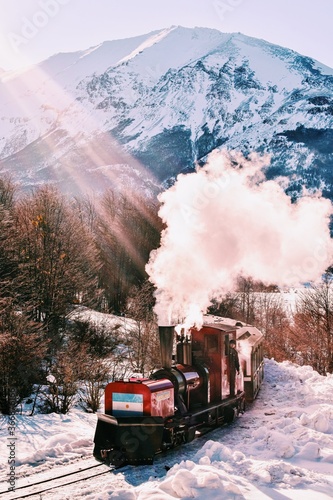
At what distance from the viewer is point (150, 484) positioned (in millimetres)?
8430

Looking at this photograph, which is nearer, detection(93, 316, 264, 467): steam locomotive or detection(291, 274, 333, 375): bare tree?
detection(93, 316, 264, 467): steam locomotive

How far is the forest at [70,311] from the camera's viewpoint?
17.4m

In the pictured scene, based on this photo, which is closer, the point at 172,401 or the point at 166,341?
the point at 172,401

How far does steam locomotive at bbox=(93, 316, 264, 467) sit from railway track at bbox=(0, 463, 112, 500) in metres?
0.44

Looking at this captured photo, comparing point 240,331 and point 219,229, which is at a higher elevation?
point 219,229

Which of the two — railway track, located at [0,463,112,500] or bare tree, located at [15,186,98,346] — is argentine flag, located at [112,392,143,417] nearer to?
railway track, located at [0,463,112,500]

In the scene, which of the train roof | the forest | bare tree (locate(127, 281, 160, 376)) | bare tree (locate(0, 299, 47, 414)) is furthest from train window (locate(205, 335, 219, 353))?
bare tree (locate(127, 281, 160, 376))

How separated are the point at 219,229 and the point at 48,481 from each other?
892 centimetres

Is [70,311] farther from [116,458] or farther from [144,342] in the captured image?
[116,458]

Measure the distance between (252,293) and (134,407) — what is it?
41791mm

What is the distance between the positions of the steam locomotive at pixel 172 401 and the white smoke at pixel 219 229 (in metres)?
1.24

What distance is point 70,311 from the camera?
3144 cm

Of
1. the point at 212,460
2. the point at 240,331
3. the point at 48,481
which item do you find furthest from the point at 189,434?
the point at 240,331

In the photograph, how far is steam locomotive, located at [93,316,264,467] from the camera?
9.67 metres
